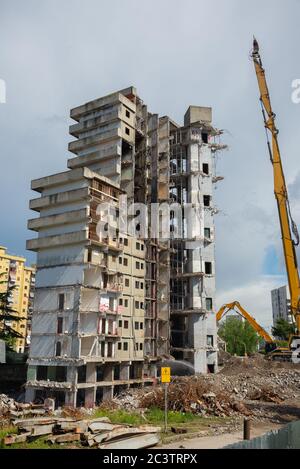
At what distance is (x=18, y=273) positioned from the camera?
361 ft

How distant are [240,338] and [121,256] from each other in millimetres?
51765

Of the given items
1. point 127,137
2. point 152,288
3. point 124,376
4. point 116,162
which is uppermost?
point 127,137

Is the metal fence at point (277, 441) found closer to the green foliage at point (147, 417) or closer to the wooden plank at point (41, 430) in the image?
the wooden plank at point (41, 430)

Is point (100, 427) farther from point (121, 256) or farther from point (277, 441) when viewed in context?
point (121, 256)

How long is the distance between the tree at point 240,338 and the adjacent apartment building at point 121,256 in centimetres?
3366

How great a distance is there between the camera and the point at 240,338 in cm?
9312

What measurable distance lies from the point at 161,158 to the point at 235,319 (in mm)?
49739

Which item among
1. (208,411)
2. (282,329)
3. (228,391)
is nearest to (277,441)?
(208,411)

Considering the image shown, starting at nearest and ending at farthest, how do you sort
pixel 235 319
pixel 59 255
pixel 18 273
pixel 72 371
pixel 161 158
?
1. pixel 72 371
2. pixel 59 255
3. pixel 161 158
4. pixel 235 319
5. pixel 18 273

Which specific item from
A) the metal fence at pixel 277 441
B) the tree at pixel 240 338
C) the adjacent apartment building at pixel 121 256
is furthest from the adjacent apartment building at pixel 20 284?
the metal fence at pixel 277 441

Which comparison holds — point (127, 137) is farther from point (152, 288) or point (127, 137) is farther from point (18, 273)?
point (18, 273)

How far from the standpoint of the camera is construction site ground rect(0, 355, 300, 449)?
2330 centimetres

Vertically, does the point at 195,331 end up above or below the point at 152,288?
below

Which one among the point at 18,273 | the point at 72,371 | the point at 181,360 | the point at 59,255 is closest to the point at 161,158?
the point at 59,255
